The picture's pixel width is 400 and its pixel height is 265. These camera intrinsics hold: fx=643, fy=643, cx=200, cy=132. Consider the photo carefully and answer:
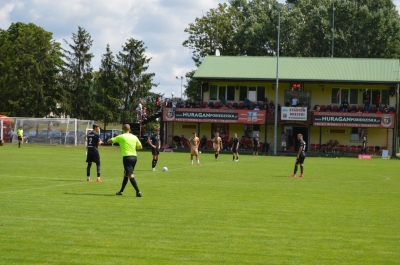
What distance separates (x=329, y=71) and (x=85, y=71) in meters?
34.6

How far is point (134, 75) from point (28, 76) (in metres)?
14.5

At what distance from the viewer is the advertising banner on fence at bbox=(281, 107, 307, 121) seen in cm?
5981

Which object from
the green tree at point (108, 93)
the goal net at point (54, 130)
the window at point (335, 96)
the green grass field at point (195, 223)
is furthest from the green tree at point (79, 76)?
the green grass field at point (195, 223)

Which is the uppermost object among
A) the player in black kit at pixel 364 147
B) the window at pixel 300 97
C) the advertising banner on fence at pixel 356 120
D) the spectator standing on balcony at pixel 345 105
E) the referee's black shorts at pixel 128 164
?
the window at pixel 300 97

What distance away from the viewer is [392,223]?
1413 centimetres

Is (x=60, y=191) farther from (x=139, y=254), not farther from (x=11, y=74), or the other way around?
(x=11, y=74)

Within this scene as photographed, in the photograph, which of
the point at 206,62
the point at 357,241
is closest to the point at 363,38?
the point at 206,62

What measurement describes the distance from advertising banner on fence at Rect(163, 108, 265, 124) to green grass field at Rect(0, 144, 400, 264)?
1458 inches

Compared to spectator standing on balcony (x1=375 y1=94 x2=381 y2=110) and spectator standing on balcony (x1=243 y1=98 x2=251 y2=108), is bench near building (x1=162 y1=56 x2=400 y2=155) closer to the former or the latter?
spectator standing on balcony (x1=375 y1=94 x2=381 y2=110)

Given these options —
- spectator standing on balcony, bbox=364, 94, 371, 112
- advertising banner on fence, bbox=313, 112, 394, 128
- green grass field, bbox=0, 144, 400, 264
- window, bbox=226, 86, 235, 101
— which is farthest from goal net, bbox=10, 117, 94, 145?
green grass field, bbox=0, 144, 400, 264

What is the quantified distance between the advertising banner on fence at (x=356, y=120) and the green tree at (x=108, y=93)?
99.6ft

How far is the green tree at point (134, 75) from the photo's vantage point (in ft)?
268

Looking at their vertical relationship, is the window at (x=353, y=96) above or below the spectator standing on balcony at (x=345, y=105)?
above

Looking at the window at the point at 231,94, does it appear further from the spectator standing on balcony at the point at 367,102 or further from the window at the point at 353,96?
the spectator standing on balcony at the point at 367,102
